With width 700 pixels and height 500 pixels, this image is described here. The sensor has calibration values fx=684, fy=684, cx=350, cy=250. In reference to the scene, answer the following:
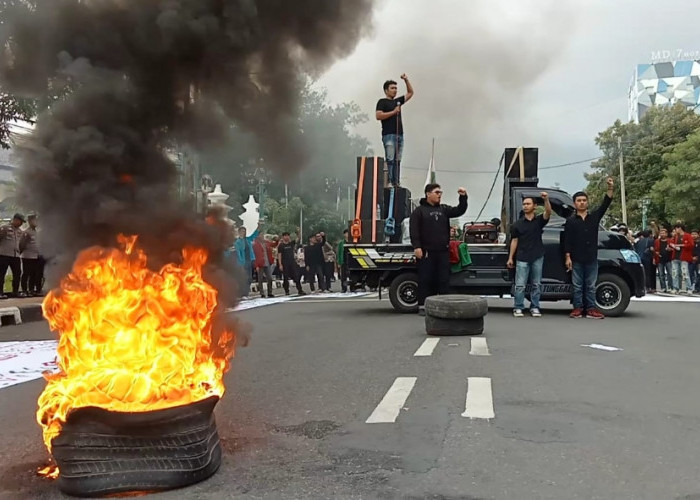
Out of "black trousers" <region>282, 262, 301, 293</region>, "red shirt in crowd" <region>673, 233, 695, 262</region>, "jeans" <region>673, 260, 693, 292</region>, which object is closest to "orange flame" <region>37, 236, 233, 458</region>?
"black trousers" <region>282, 262, 301, 293</region>

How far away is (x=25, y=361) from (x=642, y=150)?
42915 mm

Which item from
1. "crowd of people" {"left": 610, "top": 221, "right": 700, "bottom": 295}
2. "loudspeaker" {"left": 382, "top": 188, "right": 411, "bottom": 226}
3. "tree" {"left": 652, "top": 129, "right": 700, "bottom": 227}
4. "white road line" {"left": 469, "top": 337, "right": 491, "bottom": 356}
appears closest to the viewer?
"white road line" {"left": 469, "top": 337, "right": 491, "bottom": 356}

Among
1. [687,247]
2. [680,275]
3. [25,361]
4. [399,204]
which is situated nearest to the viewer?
[25,361]

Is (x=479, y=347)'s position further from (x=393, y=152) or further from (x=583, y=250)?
(x=393, y=152)

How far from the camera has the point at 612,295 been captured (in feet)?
35.5

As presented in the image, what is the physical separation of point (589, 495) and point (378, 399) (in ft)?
6.94

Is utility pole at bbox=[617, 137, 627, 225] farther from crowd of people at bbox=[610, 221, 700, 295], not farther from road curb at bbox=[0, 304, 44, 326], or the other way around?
road curb at bbox=[0, 304, 44, 326]

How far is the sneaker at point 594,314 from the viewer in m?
10.3

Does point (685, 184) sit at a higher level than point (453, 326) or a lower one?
higher

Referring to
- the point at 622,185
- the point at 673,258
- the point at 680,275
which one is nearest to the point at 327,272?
the point at 673,258

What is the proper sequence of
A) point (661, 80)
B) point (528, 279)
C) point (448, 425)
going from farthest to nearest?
point (661, 80)
point (528, 279)
point (448, 425)

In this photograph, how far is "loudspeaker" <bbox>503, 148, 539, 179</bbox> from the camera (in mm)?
11633

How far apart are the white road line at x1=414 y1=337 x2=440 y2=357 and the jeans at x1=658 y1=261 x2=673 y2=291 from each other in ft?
37.1

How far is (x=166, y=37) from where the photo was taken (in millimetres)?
3467
